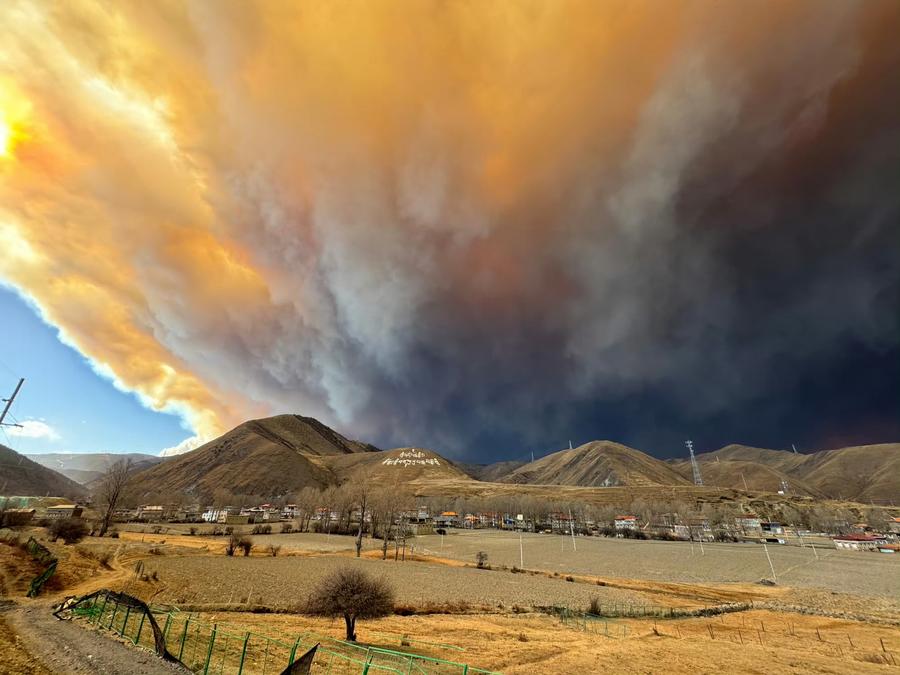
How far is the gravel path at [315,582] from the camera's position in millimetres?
40094

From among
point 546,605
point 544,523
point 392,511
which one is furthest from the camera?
point 544,523

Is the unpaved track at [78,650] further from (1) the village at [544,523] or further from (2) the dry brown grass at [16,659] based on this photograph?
(1) the village at [544,523]

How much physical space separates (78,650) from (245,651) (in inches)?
290

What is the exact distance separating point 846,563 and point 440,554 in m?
94.4

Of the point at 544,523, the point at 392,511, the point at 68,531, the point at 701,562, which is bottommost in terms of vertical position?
the point at 701,562

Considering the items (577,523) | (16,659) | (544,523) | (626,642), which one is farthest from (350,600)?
(577,523)

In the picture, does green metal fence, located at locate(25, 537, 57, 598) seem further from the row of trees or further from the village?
the row of trees

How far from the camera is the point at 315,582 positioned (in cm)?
4828

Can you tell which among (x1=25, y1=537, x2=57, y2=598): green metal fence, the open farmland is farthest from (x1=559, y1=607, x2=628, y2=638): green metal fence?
(x1=25, y1=537, x2=57, y2=598): green metal fence

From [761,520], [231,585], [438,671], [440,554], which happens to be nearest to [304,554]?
[440,554]

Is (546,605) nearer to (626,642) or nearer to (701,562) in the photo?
(626,642)

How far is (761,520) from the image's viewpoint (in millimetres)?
194250

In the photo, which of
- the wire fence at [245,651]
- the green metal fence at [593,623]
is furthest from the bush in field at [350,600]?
the green metal fence at [593,623]

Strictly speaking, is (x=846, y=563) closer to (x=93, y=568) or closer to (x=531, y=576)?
(x=531, y=576)
